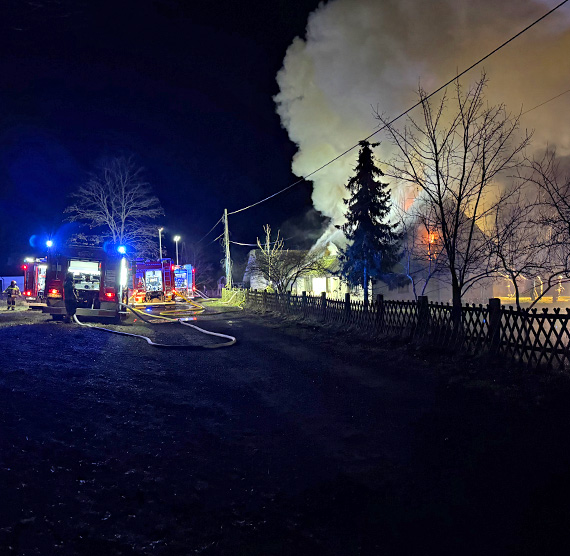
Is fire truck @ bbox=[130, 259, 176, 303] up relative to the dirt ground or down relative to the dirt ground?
up

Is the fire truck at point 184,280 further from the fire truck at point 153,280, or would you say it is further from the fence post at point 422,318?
the fence post at point 422,318

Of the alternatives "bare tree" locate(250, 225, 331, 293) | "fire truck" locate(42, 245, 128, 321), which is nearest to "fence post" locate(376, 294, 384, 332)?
"fire truck" locate(42, 245, 128, 321)

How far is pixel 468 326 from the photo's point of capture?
9.07 m

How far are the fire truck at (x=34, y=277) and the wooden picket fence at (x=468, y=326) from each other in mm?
17726

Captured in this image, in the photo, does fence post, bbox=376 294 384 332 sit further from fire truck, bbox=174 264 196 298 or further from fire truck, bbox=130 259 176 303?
fire truck, bbox=174 264 196 298

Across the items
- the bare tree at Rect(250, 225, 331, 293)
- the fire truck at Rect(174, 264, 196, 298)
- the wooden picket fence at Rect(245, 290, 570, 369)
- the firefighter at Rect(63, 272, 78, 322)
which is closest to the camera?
the wooden picket fence at Rect(245, 290, 570, 369)

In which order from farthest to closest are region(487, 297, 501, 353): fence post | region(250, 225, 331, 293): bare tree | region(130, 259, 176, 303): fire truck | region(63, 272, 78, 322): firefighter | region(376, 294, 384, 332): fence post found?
region(130, 259, 176, 303): fire truck, region(250, 225, 331, 293): bare tree, region(63, 272, 78, 322): firefighter, region(376, 294, 384, 332): fence post, region(487, 297, 501, 353): fence post

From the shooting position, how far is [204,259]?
254 ft

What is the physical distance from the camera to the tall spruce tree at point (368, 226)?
27.3 m

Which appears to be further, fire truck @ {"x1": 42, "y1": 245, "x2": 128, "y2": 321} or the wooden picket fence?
fire truck @ {"x1": 42, "y1": 245, "x2": 128, "y2": 321}

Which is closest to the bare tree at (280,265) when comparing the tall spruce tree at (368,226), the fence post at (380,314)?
the tall spruce tree at (368,226)

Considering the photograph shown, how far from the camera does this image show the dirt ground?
9.50 ft

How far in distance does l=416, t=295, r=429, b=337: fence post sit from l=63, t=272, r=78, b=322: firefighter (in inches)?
548

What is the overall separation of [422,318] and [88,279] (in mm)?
14299
